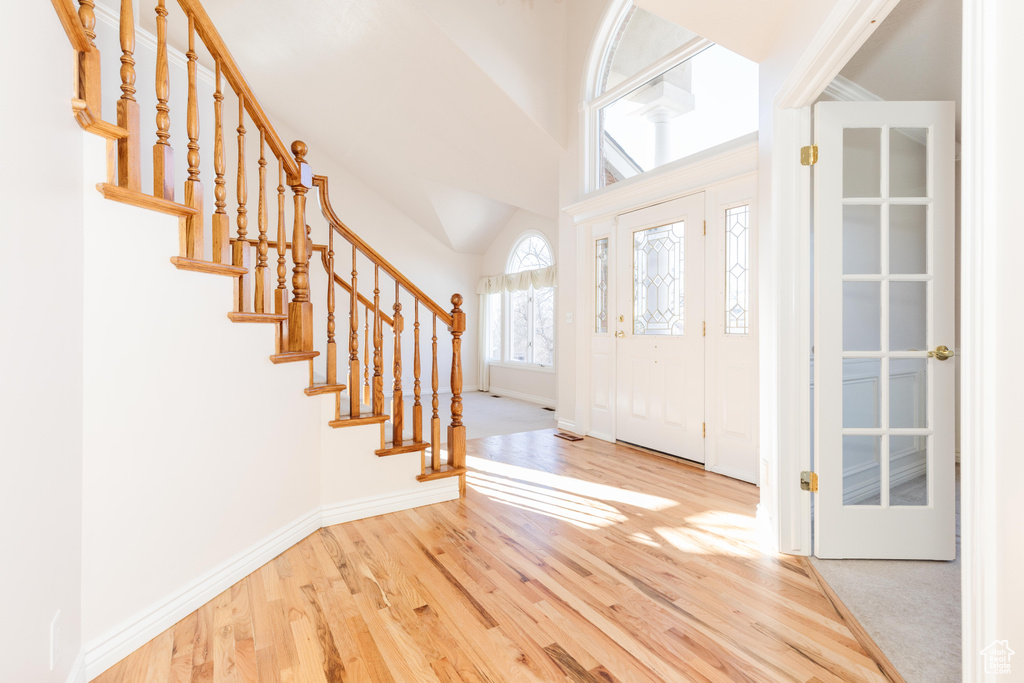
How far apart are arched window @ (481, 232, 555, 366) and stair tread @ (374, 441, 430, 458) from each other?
4057mm

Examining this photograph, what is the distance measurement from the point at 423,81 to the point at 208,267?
351 cm

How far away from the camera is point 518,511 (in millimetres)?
2670

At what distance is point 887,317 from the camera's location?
2.05 meters

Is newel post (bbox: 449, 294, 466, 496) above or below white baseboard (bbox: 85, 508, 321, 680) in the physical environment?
above

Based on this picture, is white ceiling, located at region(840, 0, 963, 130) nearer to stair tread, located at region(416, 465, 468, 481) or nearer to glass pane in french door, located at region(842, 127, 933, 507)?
glass pane in french door, located at region(842, 127, 933, 507)

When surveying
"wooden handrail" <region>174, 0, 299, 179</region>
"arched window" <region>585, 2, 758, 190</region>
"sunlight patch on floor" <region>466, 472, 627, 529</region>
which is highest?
"arched window" <region>585, 2, 758, 190</region>

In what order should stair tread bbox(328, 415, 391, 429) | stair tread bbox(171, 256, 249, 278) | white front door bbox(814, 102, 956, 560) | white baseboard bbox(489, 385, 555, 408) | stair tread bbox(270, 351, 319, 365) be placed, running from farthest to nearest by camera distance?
white baseboard bbox(489, 385, 555, 408) → stair tread bbox(328, 415, 391, 429) → stair tread bbox(270, 351, 319, 365) → white front door bbox(814, 102, 956, 560) → stair tread bbox(171, 256, 249, 278)

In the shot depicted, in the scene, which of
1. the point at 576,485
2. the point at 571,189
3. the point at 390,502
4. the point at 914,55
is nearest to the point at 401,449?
the point at 390,502

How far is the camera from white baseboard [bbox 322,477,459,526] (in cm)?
248

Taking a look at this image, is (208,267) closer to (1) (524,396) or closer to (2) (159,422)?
(2) (159,422)

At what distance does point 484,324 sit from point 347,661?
671 cm

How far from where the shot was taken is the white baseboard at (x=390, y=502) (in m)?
2.48

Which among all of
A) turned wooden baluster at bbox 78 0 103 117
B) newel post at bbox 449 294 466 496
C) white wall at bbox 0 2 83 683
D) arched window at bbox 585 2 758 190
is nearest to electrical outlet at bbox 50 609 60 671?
white wall at bbox 0 2 83 683
